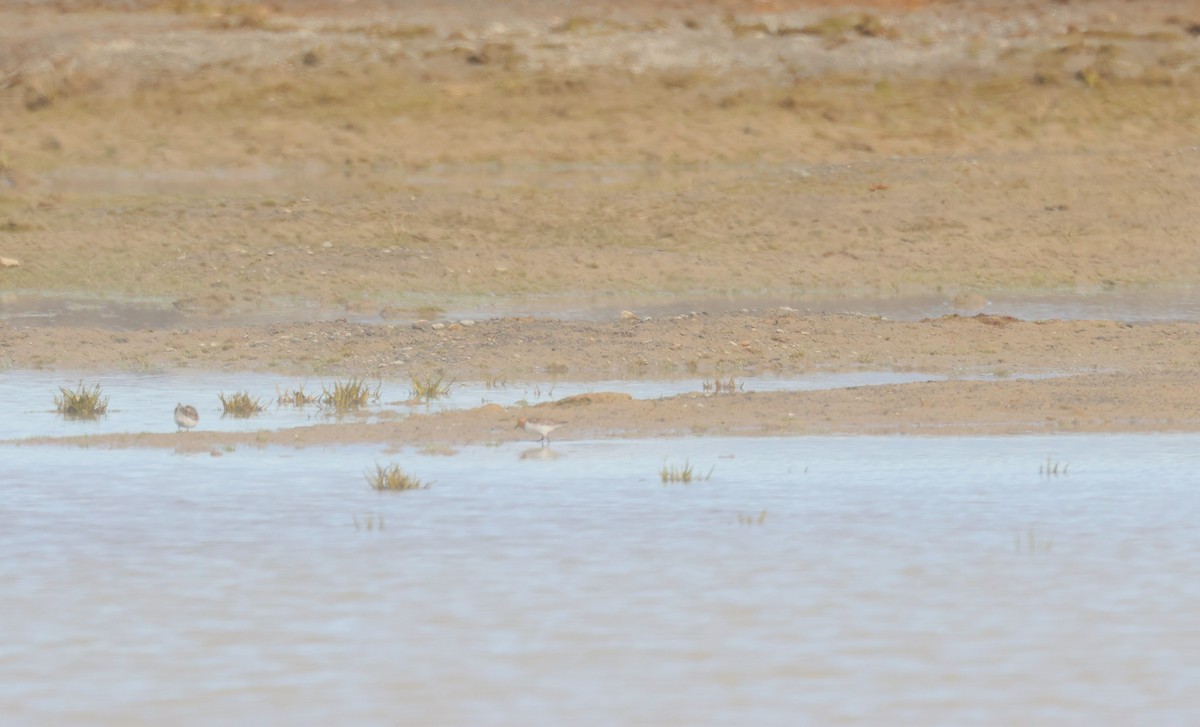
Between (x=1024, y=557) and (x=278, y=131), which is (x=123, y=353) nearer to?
(x=1024, y=557)

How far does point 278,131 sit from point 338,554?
1529cm

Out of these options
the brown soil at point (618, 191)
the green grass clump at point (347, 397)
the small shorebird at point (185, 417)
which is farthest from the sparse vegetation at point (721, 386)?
the small shorebird at point (185, 417)

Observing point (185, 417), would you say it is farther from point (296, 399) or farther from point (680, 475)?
point (680, 475)

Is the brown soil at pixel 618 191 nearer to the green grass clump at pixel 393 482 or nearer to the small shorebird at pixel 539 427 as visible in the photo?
the small shorebird at pixel 539 427

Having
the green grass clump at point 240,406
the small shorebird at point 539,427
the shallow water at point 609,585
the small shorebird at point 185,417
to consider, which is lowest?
the shallow water at point 609,585

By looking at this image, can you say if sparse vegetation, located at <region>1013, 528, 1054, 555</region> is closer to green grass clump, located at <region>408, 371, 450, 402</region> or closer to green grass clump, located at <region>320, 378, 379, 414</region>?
green grass clump, located at <region>320, 378, 379, 414</region>

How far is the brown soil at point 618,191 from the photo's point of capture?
12.5m

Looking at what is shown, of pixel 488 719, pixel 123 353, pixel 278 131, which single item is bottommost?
pixel 488 719

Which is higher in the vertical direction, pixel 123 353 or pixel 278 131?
pixel 278 131

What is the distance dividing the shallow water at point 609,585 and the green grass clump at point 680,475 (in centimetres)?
8

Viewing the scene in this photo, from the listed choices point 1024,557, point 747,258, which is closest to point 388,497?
point 1024,557

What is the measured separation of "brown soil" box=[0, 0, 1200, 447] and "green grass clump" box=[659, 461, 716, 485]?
43.5 inches

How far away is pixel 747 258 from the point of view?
56.7 feet

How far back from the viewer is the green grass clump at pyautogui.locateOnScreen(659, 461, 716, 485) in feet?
28.0
